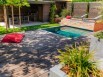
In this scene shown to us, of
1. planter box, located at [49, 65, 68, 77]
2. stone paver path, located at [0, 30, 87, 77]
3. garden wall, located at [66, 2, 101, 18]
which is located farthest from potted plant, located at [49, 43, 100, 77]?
garden wall, located at [66, 2, 101, 18]

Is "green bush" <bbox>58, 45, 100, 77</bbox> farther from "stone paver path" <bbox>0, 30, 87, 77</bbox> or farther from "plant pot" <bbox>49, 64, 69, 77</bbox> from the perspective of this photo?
"stone paver path" <bbox>0, 30, 87, 77</bbox>

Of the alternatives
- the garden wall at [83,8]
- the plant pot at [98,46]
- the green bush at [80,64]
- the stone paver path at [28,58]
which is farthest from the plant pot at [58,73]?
the garden wall at [83,8]

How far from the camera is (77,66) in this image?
4945 millimetres

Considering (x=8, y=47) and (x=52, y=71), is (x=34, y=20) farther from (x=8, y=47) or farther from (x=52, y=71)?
(x=52, y=71)

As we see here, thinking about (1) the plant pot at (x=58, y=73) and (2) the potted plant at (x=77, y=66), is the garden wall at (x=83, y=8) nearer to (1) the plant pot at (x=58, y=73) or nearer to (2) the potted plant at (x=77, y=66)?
(2) the potted plant at (x=77, y=66)

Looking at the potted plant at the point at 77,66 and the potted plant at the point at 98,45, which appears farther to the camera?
the potted plant at the point at 98,45

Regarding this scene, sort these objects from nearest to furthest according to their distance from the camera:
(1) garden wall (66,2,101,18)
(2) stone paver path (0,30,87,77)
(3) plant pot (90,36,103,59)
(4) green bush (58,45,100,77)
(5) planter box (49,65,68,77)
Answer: (4) green bush (58,45,100,77), (5) planter box (49,65,68,77), (2) stone paver path (0,30,87,77), (3) plant pot (90,36,103,59), (1) garden wall (66,2,101,18)

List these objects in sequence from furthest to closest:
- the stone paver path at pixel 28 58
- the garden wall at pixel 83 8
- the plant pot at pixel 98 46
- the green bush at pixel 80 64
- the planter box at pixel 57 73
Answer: the garden wall at pixel 83 8, the plant pot at pixel 98 46, the stone paver path at pixel 28 58, the planter box at pixel 57 73, the green bush at pixel 80 64

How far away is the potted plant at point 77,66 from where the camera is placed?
485 cm

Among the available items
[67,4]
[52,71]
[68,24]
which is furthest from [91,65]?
[67,4]

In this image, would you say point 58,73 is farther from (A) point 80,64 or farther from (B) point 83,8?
(B) point 83,8

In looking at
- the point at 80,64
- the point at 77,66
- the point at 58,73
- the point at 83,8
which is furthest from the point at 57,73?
the point at 83,8

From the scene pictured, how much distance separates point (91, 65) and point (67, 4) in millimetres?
19751

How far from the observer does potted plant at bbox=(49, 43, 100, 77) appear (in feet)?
15.9
